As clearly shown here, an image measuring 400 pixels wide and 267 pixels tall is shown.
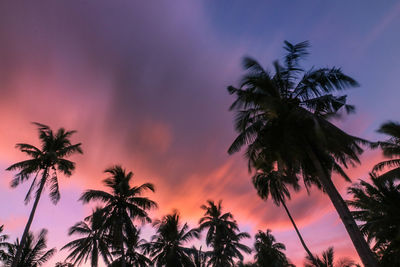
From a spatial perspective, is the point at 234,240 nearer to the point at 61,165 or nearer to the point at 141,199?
the point at 141,199

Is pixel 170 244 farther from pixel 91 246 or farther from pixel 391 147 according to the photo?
pixel 391 147

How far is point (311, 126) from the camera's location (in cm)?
975

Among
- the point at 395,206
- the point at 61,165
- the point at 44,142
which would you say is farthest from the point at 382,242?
the point at 44,142

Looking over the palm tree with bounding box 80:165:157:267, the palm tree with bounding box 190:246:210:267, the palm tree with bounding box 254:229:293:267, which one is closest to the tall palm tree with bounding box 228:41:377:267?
the palm tree with bounding box 80:165:157:267

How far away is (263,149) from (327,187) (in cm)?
325

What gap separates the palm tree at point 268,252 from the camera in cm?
3250

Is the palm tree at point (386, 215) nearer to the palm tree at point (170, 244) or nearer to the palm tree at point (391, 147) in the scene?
the palm tree at point (391, 147)

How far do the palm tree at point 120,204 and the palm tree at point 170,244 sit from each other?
5.61m

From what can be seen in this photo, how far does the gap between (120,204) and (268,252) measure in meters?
25.3

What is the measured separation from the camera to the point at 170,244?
25906 millimetres

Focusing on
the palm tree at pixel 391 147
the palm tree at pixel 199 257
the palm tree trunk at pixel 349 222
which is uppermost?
the palm tree at pixel 391 147

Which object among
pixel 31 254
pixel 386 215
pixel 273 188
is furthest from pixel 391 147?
pixel 31 254

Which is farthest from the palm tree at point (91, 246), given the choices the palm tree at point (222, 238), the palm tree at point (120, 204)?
the palm tree at point (222, 238)

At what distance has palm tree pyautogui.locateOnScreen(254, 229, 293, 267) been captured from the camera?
32500mm
